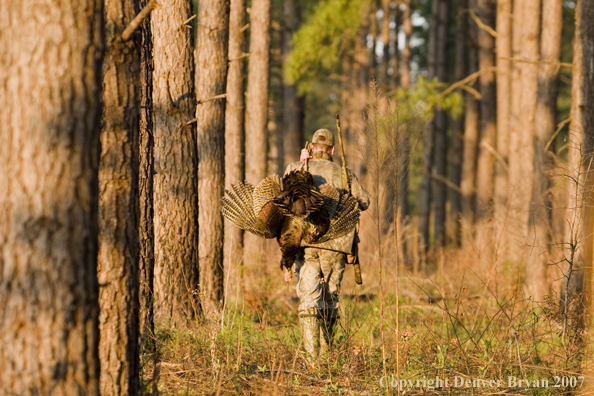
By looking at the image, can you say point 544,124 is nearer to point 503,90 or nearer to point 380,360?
point 380,360

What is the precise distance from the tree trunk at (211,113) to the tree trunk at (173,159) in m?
1.45

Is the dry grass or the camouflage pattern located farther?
the camouflage pattern

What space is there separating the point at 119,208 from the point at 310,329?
3005 mm

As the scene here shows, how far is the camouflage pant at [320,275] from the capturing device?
6.36 meters

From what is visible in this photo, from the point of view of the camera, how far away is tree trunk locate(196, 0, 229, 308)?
26.4 feet

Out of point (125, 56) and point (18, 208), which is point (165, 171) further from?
point (18, 208)

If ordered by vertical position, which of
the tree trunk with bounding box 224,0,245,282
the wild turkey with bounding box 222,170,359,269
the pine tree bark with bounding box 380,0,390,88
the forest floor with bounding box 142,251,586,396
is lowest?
the forest floor with bounding box 142,251,586,396

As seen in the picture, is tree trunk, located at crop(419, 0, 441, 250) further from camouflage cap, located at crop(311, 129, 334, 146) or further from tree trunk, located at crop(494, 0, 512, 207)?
camouflage cap, located at crop(311, 129, 334, 146)

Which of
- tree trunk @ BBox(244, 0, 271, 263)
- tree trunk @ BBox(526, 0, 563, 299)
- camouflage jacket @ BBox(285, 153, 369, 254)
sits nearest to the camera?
camouflage jacket @ BBox(285, 153, 369, 254)

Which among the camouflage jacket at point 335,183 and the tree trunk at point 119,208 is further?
the camouflage jacket at point 335,183

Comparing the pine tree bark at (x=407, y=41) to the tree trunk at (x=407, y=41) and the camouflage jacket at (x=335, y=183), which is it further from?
the camouflage jacket at (x=335, y=183)

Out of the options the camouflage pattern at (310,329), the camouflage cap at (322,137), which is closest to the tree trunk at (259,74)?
the camouflage cap at (322,137)

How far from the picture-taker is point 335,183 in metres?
6.57

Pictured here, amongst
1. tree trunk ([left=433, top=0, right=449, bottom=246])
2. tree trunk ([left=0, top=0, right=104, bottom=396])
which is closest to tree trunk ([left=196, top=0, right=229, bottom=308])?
tree trunk ([left=0, top=0, right=104, bottom=396])
